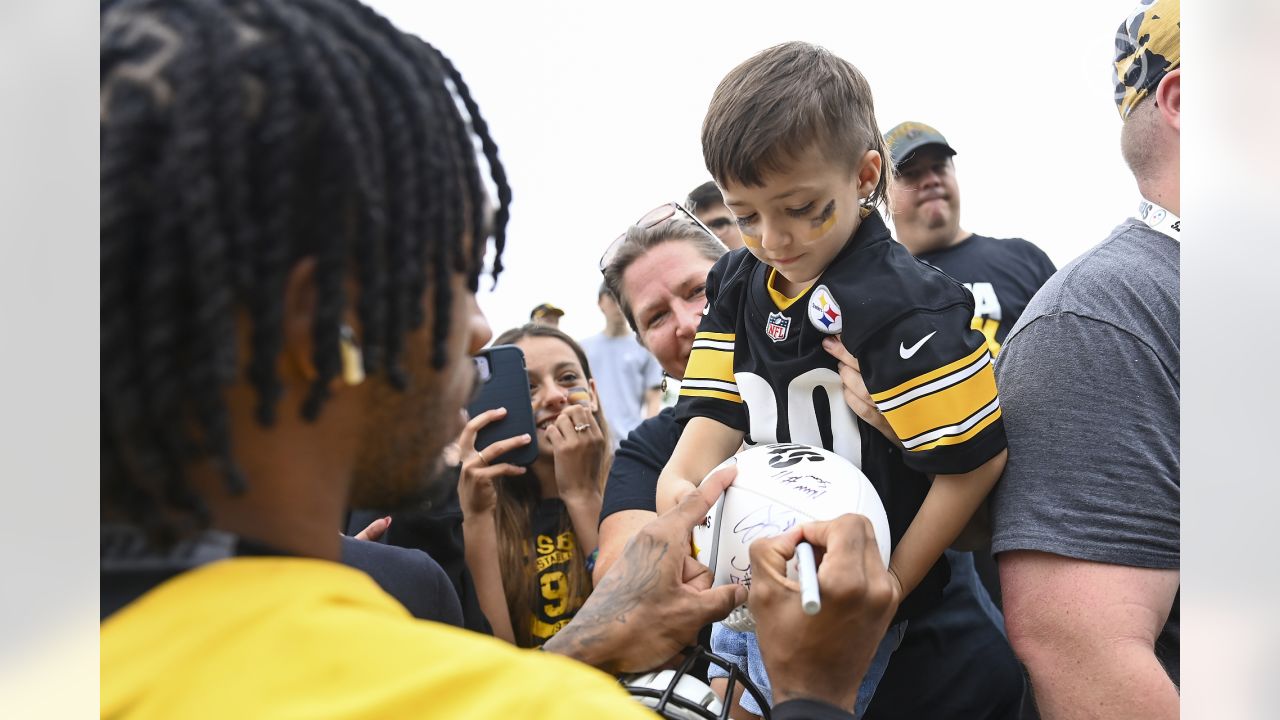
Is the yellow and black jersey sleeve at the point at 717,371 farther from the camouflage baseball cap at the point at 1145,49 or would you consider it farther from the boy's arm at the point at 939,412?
the camouflage baseball cap at the point at 1145,49

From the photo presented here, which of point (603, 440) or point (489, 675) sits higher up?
point (489, 675)

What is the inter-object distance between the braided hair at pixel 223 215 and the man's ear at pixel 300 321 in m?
0.01

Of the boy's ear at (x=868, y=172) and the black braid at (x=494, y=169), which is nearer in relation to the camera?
the black braid at (x=494, y=169)

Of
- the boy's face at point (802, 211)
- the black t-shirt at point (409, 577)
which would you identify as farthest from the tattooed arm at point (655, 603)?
the boy's face at point (802, 211)

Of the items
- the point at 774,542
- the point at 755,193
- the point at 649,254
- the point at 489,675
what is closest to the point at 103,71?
the point at 489,675

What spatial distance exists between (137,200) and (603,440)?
102 inches

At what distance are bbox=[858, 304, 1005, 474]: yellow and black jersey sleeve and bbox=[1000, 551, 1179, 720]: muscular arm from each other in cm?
25

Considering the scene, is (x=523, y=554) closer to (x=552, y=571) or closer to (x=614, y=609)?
(x=552, y=571)

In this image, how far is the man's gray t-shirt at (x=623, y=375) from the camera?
257 inches

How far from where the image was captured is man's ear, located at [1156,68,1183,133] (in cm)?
195
